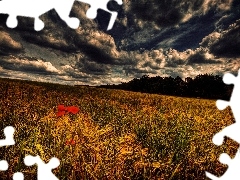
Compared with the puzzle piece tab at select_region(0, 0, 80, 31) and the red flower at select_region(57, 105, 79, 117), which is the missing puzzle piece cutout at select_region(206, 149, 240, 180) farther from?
the puzzle piece tab at select_region(0, 0, 80, 31)

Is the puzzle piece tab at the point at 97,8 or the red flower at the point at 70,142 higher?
the puzzle piece tab at the point at 97,8

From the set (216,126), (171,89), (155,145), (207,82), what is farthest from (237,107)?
(171,89)

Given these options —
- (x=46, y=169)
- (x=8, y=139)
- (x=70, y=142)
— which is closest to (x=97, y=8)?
(x=70, y=142)

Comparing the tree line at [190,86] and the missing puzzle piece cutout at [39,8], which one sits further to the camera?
the tree line at [190,86]

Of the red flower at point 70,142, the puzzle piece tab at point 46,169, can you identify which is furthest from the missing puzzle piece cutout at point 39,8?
the puzzle piece tab at point 46,169

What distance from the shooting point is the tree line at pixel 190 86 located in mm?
51281

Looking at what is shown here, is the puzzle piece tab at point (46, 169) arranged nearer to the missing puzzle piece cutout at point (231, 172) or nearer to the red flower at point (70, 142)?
the red flower at point (70, 142)

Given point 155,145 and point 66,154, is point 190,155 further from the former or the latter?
point 66,154

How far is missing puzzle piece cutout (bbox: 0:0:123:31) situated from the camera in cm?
309

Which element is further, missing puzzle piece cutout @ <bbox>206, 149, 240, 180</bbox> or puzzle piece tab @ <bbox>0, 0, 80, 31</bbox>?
puzzle piece tab @ <bbox>0, 0, 80, 31</bbox>

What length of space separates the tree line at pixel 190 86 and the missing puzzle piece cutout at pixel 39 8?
41732 mm

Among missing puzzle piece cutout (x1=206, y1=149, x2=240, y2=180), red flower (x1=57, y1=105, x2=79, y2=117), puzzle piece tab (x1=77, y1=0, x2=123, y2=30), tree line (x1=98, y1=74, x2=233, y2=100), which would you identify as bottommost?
missing puzzle piece cutout (x1=206, y1=149, x2=240, y2=180)

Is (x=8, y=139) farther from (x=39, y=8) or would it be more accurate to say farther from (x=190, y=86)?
(x=190, y=86)

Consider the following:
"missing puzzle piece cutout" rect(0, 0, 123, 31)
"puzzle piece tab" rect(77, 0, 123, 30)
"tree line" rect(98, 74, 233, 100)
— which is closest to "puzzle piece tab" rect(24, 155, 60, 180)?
"missing puzzle piece cutout" rect(0, 0, 123, 31)
